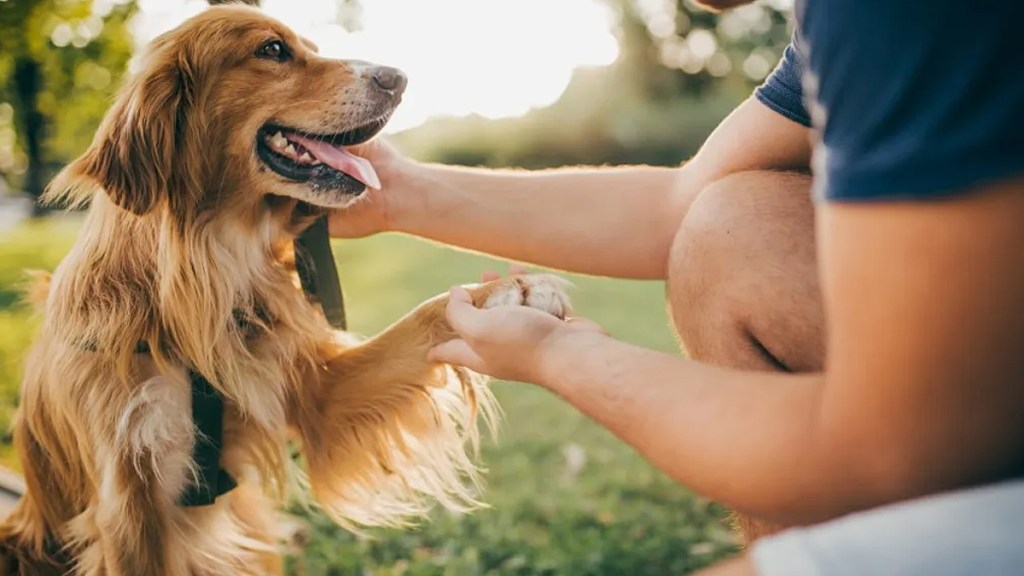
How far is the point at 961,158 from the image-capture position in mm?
935

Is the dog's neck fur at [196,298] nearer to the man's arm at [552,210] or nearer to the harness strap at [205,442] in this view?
the harness strap at [205,442]

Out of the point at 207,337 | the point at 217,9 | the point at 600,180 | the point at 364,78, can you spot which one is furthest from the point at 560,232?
the point at 217,9

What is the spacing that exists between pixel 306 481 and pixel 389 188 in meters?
0.87

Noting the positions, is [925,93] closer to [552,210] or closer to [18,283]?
[552,210]

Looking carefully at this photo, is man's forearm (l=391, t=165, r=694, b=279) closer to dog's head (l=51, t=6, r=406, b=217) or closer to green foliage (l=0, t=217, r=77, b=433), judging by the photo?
dog's head (l=51, t=6, r=406, b=217)

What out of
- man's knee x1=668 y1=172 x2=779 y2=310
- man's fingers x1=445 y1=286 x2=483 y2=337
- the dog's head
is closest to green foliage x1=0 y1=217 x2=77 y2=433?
the dog's head

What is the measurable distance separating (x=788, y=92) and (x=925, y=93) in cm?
112

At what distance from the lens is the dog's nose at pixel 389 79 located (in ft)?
8.46

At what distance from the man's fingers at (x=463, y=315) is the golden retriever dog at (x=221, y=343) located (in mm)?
126

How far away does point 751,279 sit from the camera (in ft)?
5.38

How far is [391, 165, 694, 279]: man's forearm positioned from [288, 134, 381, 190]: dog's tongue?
0.43 ft

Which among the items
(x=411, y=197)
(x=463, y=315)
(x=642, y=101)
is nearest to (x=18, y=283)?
(x=411, y=197)

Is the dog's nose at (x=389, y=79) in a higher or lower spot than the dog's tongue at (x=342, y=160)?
higher

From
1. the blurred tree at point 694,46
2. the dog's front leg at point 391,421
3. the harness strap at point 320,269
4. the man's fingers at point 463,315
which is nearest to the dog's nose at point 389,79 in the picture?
the harness strap at point 320,269
